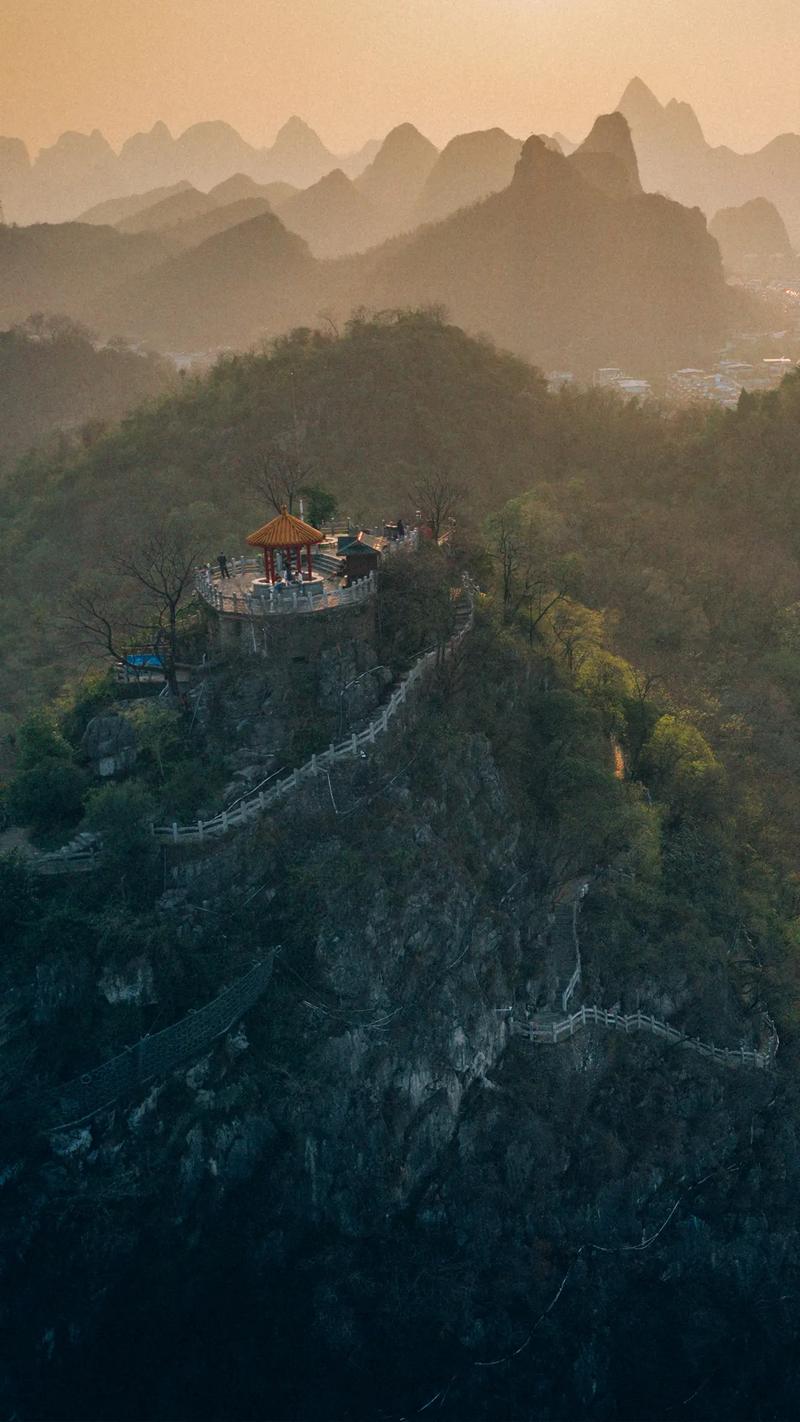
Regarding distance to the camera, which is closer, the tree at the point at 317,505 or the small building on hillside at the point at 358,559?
the small building on hillside at the point at 358,559

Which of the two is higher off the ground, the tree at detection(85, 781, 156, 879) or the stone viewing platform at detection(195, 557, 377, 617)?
the stone viewing platform at detection(195, 557, 377, 617)

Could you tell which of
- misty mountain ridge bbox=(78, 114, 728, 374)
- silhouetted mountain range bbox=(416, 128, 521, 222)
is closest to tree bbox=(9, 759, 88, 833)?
misty mountain ridge bbox=(78, 114, 728, 374)

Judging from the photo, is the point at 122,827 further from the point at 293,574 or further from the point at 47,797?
the point at 293,574

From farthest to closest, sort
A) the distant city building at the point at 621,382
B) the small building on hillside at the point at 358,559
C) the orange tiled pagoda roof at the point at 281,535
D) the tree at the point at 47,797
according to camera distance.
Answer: the distant city building at the point at 621,382
the small building on hillside at the point at 358,559
the orange tiled pagoda roof at the point at 281,535
the tree at the point at 47,797

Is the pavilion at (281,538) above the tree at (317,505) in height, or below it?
above

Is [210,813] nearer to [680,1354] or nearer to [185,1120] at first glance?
[185,1120]

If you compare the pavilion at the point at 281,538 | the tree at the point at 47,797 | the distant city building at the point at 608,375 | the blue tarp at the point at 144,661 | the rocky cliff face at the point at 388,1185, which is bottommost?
the distant city building at the point at 608,375

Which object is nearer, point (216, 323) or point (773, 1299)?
point (773, 1299)

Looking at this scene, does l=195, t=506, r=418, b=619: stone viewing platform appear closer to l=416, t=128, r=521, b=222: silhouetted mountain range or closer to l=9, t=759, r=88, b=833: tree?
l=9, t=759, r=88, b=833: tree

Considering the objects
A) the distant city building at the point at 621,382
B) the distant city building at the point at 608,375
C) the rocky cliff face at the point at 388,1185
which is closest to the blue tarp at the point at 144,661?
the rocky cliff face at the point at 388,1185

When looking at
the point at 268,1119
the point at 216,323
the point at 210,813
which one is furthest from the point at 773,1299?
the point at 216,323

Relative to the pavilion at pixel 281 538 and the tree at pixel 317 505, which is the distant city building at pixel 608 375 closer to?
the tree at pixel 317 505
